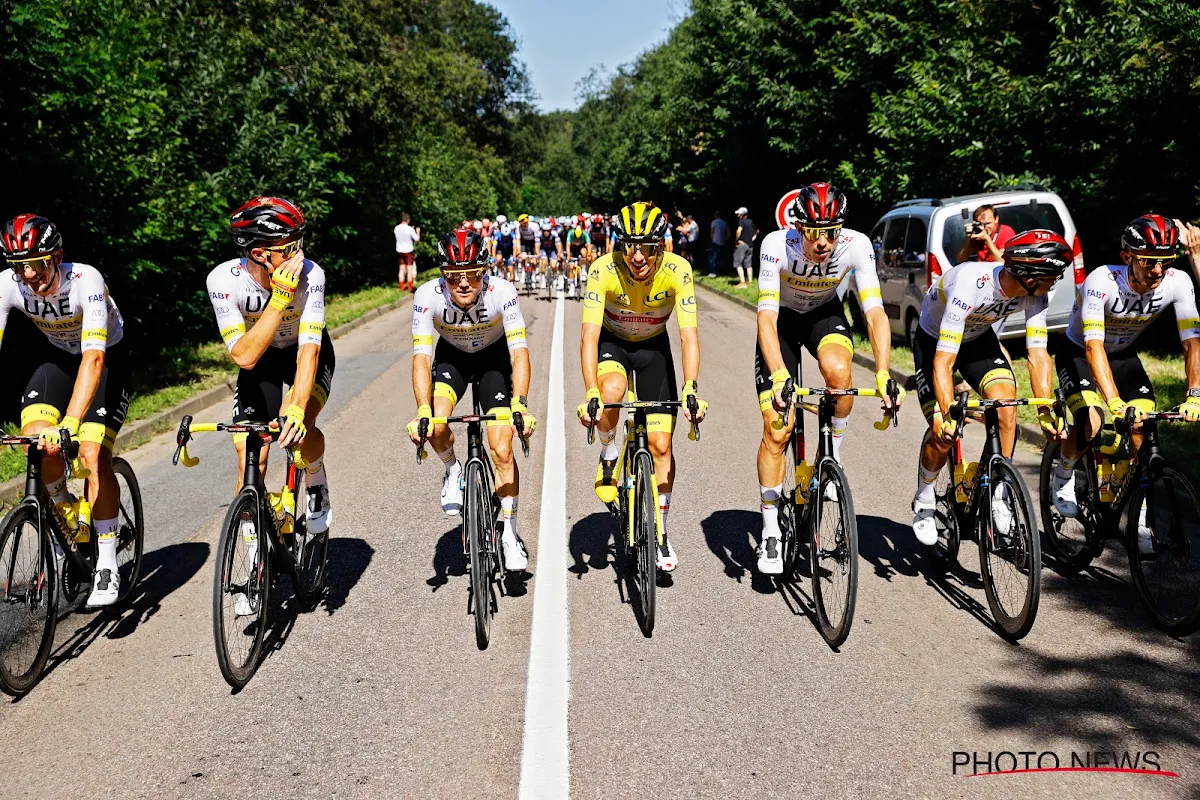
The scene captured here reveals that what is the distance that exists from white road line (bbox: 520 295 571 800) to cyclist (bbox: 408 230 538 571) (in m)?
0.34

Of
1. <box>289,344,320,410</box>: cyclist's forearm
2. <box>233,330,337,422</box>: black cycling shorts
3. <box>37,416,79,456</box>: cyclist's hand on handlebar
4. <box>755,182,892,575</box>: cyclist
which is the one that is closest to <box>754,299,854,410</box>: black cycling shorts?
<box>755,182,892,575</box>: cyclist

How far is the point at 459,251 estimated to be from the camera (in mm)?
5613

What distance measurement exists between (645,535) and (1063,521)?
288 centimetres

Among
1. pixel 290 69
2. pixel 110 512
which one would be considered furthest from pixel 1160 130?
pixel 290 69

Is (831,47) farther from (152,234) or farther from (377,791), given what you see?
(377,791)

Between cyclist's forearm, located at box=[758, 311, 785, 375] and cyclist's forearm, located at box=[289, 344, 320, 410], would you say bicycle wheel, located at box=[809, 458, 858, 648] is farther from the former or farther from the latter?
cyclist's forearm, located at box=[289, 344, 320, 410]

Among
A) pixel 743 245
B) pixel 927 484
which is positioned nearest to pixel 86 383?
pixel 927 484

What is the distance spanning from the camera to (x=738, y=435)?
34.1 ft

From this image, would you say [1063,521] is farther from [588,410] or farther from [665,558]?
[588,410]

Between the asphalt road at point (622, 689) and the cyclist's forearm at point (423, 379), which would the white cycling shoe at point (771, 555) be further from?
the cyclist's forearm at point (423, 379)

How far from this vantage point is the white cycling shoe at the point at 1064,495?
621cm

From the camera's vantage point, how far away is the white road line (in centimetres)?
394

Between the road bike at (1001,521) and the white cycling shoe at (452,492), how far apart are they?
2769 millimetres

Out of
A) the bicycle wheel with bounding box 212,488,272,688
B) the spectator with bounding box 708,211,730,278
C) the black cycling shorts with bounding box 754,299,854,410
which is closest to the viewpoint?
the bicycle wheel with bounding box 212,488,272,688
